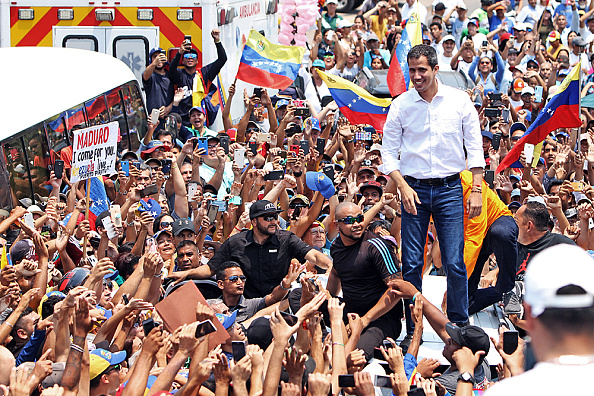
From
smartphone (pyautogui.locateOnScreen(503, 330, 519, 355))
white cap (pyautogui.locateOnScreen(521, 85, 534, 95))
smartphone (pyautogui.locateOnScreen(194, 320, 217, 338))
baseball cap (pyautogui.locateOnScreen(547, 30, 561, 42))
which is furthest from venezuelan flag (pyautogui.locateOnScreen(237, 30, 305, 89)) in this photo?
smartphone (pyautogui.locateOnScreen(503, 330, 519, 355))

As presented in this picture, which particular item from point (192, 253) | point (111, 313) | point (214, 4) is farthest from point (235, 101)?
point (111, 313)

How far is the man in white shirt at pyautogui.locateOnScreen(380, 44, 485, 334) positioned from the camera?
5.96 metres

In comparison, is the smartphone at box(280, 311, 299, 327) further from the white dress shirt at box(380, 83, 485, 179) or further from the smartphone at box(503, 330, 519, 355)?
the white dress shirt at box(380, 83, 485, 179)

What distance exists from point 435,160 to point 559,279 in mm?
3620

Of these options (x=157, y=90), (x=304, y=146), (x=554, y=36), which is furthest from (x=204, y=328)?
(x=554, y=36)

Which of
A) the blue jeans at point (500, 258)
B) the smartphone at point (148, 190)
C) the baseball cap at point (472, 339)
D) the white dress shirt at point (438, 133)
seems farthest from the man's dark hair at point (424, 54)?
the smartphone at point (148, 190)

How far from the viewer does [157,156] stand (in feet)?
33.5

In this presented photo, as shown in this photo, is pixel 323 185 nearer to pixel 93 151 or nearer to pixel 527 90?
pixel 93 151

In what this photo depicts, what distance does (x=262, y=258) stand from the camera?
23.9 ft

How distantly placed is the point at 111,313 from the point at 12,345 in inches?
28.8

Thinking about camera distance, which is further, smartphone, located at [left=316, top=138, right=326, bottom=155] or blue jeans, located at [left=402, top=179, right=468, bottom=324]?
smartphone, located at [left=316, top=138, right=326, bottom=155]

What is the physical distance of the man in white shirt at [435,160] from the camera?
19.5 feet

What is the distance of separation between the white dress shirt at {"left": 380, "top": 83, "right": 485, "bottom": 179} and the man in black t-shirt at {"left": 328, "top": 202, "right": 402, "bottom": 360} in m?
0.68

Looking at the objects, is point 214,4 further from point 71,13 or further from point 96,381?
point 96,381
